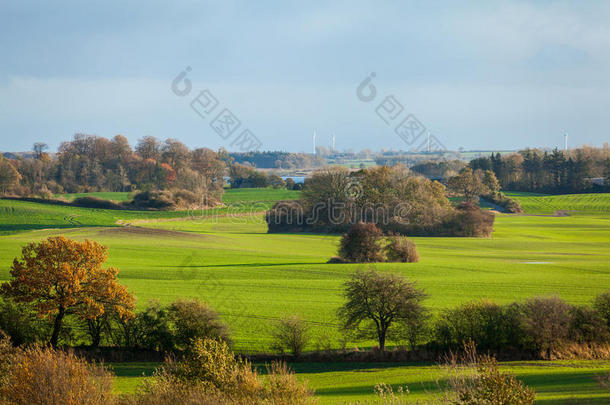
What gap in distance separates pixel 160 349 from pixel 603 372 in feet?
62.3

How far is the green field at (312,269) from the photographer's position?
75.6 feet

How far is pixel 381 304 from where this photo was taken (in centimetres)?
2712

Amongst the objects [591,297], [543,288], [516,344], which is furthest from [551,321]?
[543,288]

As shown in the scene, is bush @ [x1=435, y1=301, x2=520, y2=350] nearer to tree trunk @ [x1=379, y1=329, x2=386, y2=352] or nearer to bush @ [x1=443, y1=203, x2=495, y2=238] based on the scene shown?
tree trunk @ [x1=379, y1=329, x2=386, y2=352]

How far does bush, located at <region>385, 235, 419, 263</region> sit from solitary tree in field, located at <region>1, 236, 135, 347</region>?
92.6ft

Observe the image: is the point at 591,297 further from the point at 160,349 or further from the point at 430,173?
the point at 430,173

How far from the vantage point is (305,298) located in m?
35.4

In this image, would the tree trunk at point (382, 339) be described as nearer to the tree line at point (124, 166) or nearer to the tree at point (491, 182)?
the tree line at point (124, 166)

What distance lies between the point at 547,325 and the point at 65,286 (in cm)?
2258

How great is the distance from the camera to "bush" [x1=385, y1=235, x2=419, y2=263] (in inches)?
1981

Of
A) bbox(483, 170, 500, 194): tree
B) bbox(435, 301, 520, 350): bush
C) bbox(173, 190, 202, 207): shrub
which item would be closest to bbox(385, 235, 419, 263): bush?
bbox(435, 301, 520, 350): bush

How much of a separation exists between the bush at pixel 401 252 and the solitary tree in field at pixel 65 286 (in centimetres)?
2823

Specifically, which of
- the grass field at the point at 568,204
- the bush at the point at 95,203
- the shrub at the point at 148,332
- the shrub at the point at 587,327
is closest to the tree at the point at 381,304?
the shrub at the point at 587,327

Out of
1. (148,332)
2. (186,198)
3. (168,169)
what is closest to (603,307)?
(148,332)
